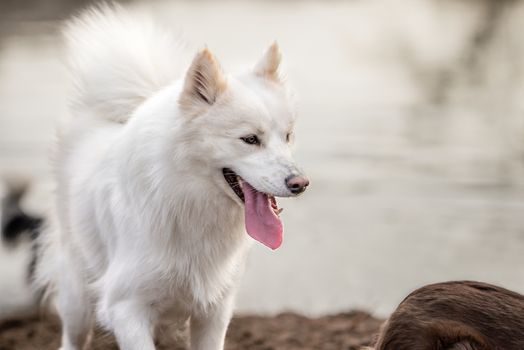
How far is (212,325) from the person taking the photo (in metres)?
4.13

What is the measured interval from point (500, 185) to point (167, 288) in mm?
4839

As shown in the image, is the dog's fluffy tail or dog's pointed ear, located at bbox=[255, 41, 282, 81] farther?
the dog's fluffy tail

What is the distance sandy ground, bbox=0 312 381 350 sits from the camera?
5.38 metres

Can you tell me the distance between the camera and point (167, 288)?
3.89 meters

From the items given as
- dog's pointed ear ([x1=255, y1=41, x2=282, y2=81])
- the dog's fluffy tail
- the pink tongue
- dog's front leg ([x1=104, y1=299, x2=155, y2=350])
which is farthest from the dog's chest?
the dog's fluffy tail

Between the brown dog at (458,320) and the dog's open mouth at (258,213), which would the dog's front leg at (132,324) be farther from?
the brown dog at (458,320)

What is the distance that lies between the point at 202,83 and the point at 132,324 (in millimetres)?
1064

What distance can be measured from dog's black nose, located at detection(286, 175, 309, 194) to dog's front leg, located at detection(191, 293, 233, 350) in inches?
36.2

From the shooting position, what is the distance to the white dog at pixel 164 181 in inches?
142

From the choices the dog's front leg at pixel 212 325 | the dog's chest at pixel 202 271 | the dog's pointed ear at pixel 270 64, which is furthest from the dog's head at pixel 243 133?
the dog's front leg at pixel 212 325

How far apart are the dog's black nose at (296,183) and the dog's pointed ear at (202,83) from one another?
19.4 inches

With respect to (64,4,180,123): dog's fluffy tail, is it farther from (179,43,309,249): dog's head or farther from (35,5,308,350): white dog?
(179,43,309,249): dog's head

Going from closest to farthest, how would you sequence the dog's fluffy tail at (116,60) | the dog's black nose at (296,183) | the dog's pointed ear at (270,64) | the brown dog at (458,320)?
1. the brown dog at (458,320)
2. the dog's black nose at (296,183)
3. the dog's pointed ear at (270,64)
4. the dog's fluffy tail at (116,60)

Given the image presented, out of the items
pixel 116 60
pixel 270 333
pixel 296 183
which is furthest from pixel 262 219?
pixel 270 333
